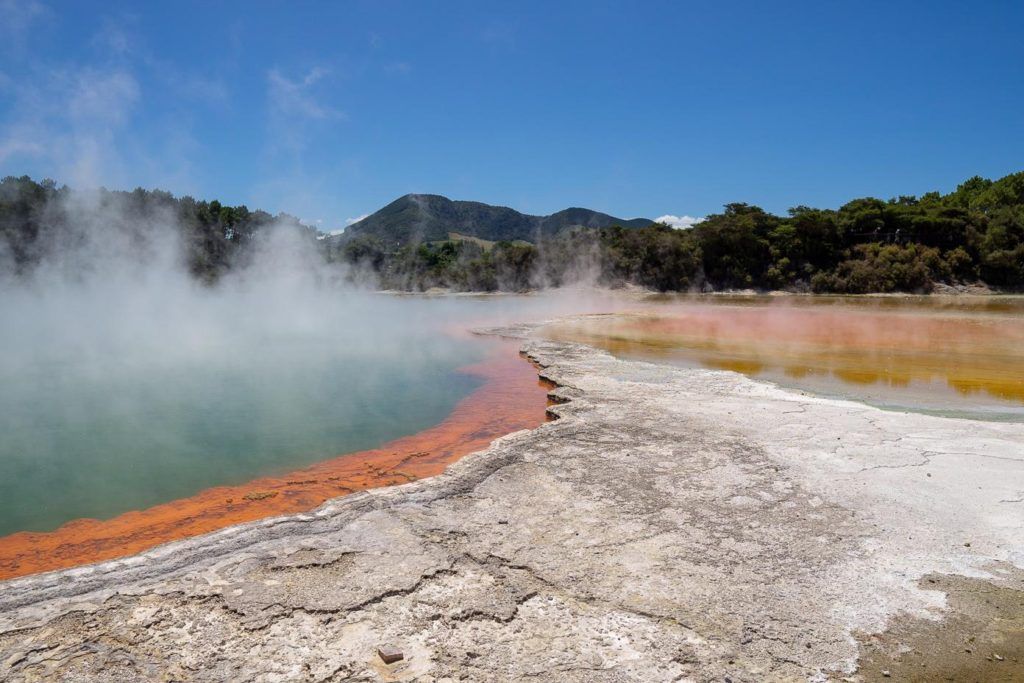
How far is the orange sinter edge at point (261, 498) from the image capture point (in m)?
3.61

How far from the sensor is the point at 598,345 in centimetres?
1191

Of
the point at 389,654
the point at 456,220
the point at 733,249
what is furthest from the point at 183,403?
the point at 456,220

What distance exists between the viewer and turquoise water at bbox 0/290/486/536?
472 centimetres

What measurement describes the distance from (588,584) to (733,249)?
35243 mm

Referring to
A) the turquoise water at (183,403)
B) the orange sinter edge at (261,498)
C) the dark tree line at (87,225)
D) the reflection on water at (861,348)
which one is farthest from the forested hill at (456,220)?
the orange sinter edge at (261,498)

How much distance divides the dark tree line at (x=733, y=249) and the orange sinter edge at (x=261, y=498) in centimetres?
2106

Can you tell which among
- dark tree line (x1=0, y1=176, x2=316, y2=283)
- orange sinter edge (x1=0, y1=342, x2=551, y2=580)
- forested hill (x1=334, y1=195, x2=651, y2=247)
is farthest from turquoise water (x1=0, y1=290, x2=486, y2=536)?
forested hill (x1=334, y1=195, x2=651, y2=247)

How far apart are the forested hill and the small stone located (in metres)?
56.9

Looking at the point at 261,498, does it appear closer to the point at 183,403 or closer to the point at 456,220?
→ the point at 183,403

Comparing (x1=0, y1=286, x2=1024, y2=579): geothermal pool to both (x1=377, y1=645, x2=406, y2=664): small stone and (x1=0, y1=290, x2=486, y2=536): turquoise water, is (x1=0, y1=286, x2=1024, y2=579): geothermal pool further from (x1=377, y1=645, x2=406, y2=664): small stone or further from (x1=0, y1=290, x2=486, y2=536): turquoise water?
(x1=377, y1=645, x2=406, y2=664): small stone

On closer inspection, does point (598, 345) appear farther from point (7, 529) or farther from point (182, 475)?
point (7, 529)

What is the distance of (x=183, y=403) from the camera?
22.8ft

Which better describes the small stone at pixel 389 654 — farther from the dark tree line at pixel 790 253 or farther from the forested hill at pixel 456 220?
the forested hill at pixel 456 220

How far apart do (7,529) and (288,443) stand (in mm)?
2135
